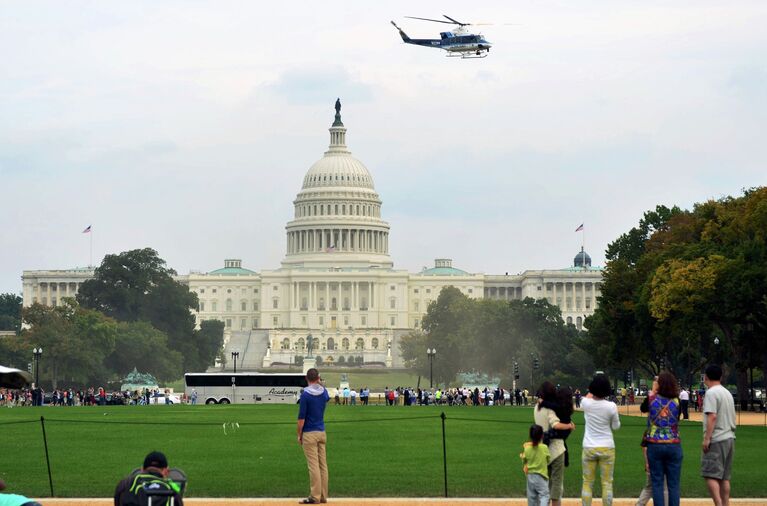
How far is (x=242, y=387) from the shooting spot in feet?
349

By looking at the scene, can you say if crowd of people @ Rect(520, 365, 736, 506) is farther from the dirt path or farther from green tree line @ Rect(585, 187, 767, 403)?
green tree line @ Rect(585, 187, 767, 403)

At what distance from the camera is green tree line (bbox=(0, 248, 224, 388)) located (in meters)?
131

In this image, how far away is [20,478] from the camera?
3022 cm

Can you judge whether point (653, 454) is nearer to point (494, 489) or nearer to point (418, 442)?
point (494, 489)

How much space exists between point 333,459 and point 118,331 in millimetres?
110424

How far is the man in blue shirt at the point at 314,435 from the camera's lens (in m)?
25.2

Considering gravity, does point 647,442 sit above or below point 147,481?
above

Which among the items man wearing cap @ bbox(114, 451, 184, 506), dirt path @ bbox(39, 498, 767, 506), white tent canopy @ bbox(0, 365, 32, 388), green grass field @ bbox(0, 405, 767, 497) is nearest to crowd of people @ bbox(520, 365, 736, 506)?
dirt path @ bbox(39, 498, 767, 506)

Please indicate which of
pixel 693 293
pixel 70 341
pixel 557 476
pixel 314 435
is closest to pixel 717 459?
pixel 557 476

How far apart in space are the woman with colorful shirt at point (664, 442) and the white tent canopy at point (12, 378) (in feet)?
28.3

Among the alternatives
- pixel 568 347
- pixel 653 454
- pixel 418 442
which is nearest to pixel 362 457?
pixel 418 442

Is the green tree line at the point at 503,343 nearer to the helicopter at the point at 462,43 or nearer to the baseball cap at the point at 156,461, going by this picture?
the helicopter at the point at 462,43

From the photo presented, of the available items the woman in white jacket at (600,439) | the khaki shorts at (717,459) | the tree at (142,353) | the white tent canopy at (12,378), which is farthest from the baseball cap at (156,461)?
the tree at (142,353)

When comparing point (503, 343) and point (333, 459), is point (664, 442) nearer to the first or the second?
point (333, 459)
